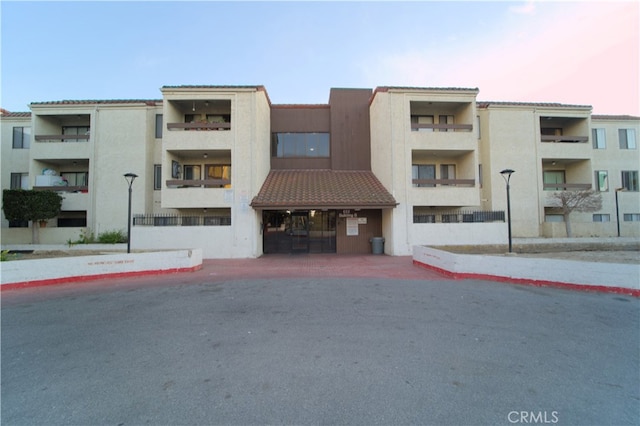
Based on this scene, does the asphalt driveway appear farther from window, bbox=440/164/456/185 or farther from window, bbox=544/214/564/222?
window, bbox=544/214/564/222

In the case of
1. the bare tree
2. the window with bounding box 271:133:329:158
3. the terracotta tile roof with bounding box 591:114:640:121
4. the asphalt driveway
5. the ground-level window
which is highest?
the terracotta tile roof with bounding box 591:114:640:121

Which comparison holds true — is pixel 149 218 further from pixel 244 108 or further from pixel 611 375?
pixel 611 375

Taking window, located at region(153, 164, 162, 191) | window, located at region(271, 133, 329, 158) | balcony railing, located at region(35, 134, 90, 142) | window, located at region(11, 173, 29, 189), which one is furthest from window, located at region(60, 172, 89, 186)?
window, located at region(271, 133, 329, 158)

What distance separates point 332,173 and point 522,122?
1317 centimetres

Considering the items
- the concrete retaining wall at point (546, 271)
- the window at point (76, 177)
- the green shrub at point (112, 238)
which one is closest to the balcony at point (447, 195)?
A: the concrete retaining wall at point (546, 271)

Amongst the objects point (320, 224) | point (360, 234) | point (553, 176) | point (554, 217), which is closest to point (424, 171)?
point (360, 234)

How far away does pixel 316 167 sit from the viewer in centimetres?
1991

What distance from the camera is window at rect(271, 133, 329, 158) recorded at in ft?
65.7

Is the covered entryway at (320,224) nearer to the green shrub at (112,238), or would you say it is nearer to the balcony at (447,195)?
the balcony at (447,195)

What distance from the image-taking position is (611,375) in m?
3.64

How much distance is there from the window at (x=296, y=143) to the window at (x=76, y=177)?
42.0 ft

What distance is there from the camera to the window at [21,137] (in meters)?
20.1

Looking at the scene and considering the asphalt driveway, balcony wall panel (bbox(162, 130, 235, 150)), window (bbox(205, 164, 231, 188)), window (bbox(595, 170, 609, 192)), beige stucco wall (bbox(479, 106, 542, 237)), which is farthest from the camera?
window (bbox(595, 170, 609, 192))

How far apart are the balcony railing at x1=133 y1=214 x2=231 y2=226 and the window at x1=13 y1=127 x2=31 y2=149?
1118cm
